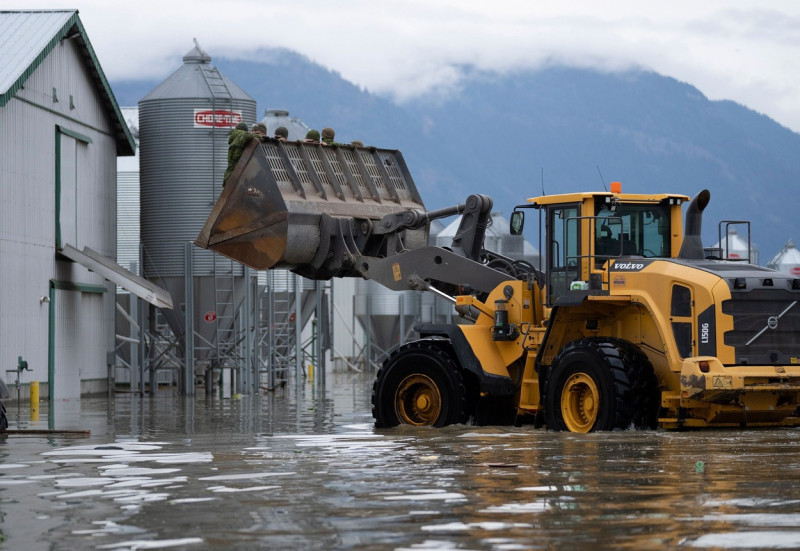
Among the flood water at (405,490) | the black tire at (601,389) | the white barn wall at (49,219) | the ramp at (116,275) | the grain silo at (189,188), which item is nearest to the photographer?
the flood water at (405,490)

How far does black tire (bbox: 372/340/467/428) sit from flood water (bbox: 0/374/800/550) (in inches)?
39.2

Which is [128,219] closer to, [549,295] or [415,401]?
[415,401]

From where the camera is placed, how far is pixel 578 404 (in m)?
18.3

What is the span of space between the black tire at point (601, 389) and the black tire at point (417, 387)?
1.87m

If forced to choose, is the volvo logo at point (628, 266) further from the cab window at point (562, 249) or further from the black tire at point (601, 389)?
the black tire at point (601, 389)

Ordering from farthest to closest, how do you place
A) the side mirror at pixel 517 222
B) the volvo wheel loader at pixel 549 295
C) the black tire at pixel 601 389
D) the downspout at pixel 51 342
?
the downspout at pixel 51 342 → the side mirror at pixel 517 222 → the volvo wheel loader at pixel 549 295 → the black tire at pixel 601 389

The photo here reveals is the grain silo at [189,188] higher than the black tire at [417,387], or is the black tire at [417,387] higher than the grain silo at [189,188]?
the grain silo at [189,188]

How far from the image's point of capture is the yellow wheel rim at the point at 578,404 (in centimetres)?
→ 1805

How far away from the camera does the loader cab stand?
744 inches

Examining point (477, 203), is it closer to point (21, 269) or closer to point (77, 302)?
point (21, 269)

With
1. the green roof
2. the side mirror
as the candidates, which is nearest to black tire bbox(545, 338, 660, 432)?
the side mirror

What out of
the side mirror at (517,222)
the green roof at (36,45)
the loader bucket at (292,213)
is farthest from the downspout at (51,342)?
the side mirror at (517,222)

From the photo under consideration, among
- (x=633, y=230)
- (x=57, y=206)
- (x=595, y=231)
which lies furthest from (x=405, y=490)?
(x=57, y=206)

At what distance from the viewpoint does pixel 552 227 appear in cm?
1947
